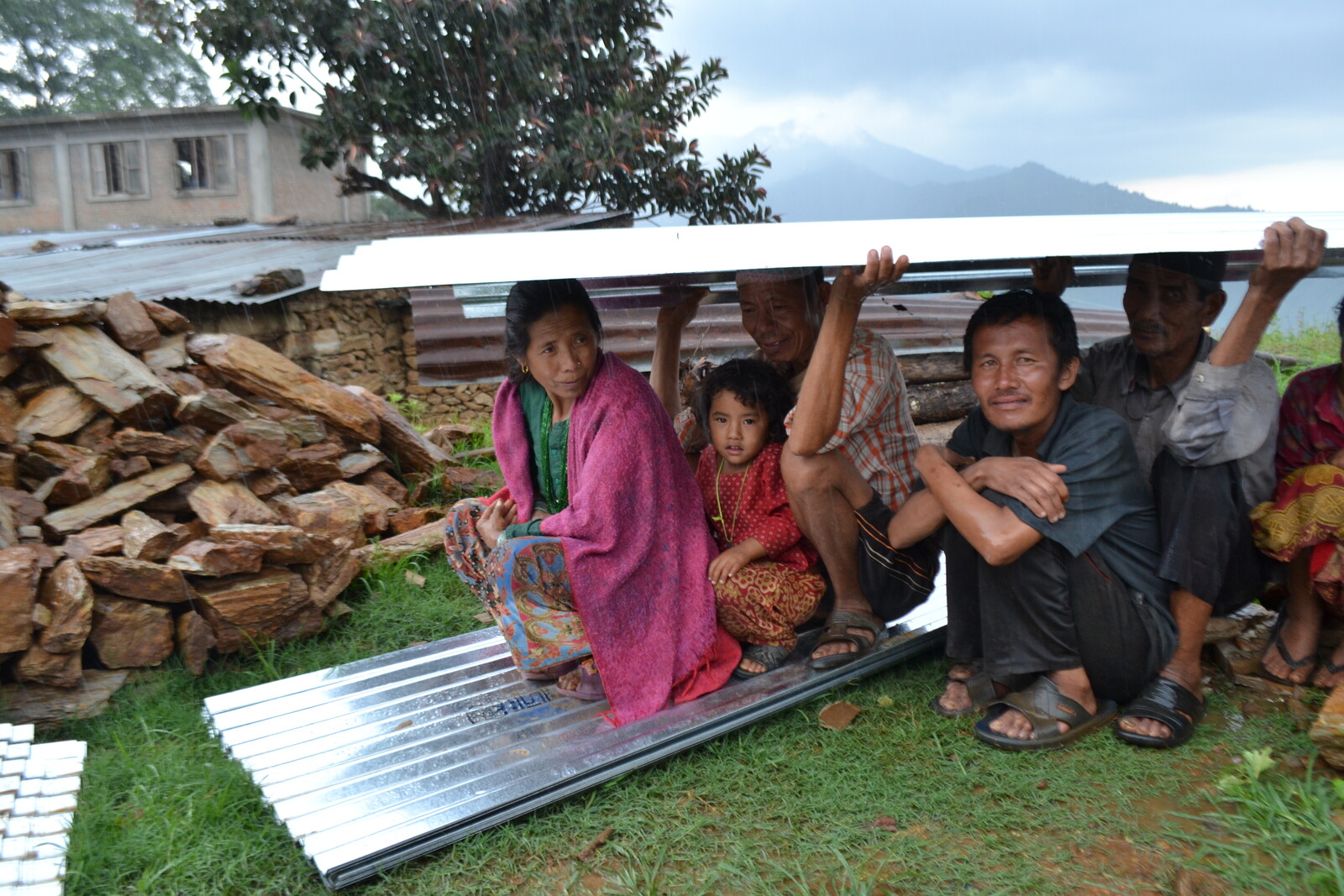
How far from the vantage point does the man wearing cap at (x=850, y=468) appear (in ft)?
9.88

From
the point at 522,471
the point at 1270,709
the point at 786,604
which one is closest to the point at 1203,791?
the point at 1270,709

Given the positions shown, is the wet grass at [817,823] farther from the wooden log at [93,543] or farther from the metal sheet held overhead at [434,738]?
the wooden log at [93,543]

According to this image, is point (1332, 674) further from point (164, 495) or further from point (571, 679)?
point (164, 495)

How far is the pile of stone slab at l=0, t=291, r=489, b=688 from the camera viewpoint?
3414 millimetres

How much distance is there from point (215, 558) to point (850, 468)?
7.88 feet

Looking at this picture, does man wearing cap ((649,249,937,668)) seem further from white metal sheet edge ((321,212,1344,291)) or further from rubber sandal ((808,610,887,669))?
white metal sheet edge ((321,212,1344,291))

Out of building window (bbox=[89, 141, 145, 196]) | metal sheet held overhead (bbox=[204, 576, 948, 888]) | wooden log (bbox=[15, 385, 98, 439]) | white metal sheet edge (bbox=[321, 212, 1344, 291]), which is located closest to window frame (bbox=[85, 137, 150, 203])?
building window (bbox=[89, 141, 145, 196])

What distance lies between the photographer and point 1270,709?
2.87m

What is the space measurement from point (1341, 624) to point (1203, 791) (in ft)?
3.42

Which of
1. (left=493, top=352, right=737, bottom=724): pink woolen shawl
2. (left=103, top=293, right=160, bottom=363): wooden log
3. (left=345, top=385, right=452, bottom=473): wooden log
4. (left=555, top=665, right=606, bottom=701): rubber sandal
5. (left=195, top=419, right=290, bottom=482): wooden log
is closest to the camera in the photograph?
(left=493, top=352, right=737, bottom=724): pink woolen shawl

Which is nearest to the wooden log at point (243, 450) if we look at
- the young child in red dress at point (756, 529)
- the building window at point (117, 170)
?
the young child in red dress at point (756, 529)

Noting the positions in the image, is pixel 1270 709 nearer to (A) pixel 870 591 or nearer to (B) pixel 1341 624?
(B) pixel 1341 624

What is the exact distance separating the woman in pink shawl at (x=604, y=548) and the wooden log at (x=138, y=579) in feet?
4.24

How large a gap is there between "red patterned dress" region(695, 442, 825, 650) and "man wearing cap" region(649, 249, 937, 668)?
0.31 feet
